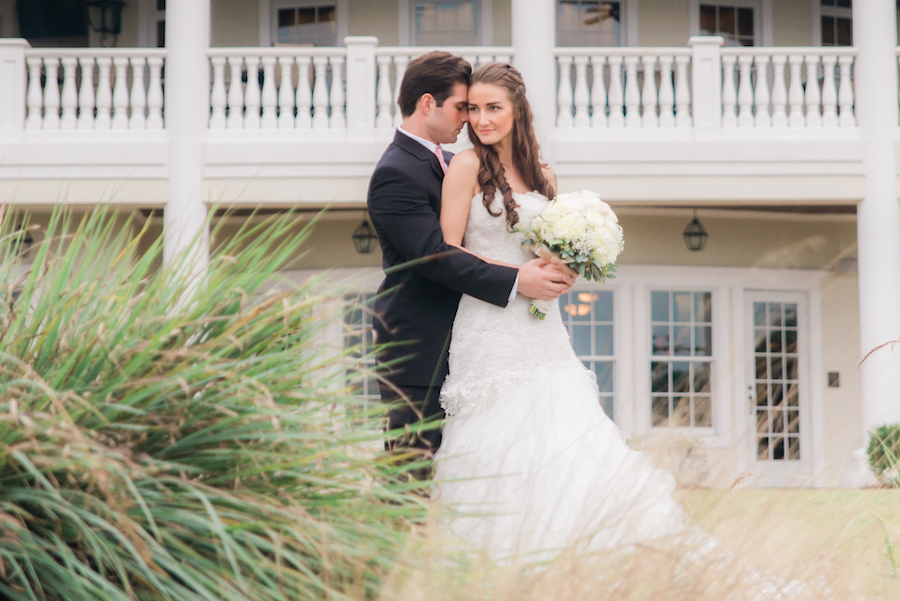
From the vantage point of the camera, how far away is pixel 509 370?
2.81 metres

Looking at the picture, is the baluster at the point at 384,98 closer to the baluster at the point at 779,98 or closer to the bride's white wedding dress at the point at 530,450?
the baluster at the point at 779,98

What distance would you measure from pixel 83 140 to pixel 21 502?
738 centimetres

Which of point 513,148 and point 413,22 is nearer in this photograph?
point 513,148

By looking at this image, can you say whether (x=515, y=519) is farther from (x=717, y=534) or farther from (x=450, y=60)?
(x=450, y=60)

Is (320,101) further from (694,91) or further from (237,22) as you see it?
(694,91)

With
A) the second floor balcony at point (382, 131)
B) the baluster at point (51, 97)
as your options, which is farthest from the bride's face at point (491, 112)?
the baluster at point (51, 97)

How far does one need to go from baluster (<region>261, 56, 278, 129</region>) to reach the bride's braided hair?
5.66m

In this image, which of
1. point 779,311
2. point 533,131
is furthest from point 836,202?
point 533,131

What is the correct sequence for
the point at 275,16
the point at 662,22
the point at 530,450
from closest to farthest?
1. the point at 530,450
2. the point at 662,22
3. the point at 275,16

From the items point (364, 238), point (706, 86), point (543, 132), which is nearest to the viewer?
point (543, 132)

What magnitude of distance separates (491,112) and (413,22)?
8.08 metres

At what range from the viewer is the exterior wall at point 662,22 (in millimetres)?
10344

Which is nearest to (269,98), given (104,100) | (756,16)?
(104,100)

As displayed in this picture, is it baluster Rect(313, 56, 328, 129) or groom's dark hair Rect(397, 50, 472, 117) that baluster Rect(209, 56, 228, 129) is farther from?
groom's dark hair Rect(397, 50, 472, 117)
